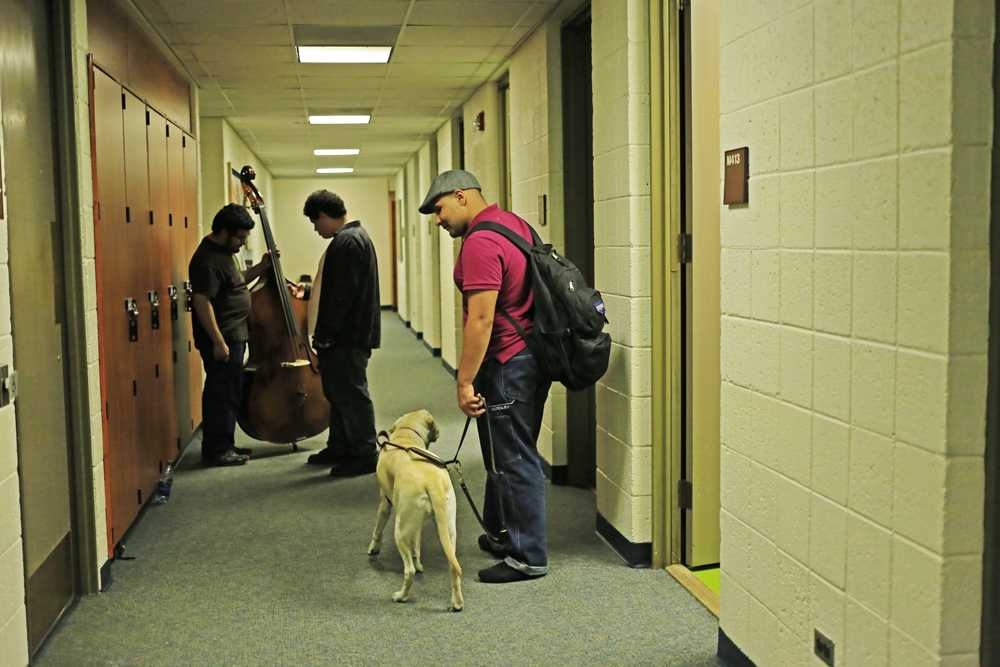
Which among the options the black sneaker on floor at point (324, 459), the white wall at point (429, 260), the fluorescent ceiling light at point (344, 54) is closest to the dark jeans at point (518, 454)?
the black sneaker on floor at point (324, 459)

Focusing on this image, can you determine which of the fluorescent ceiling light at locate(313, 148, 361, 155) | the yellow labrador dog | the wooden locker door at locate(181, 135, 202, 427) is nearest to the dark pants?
the wooden locker door at locate(181, 135, 202, 427)

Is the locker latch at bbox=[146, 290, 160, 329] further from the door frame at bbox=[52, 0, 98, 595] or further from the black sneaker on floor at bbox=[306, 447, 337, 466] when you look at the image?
the door frame at bbox=[52, 0, 98, 595]

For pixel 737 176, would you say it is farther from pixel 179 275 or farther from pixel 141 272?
pixel 179 275

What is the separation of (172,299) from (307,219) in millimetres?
13010

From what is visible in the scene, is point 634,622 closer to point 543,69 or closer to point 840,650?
point 840,650

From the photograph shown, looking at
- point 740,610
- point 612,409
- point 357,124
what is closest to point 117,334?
point 612,409

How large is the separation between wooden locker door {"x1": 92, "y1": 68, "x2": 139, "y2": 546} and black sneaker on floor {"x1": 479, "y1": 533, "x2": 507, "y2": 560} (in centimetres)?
140

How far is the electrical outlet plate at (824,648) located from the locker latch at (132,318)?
3.10 metres

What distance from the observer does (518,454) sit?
3566mm

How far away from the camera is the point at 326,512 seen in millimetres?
4578

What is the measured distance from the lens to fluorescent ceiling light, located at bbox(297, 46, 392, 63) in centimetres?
570

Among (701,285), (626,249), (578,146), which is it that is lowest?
(701,285)

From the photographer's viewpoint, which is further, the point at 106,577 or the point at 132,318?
the point at 132,318

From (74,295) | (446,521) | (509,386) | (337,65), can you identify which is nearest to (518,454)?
(509,386)
